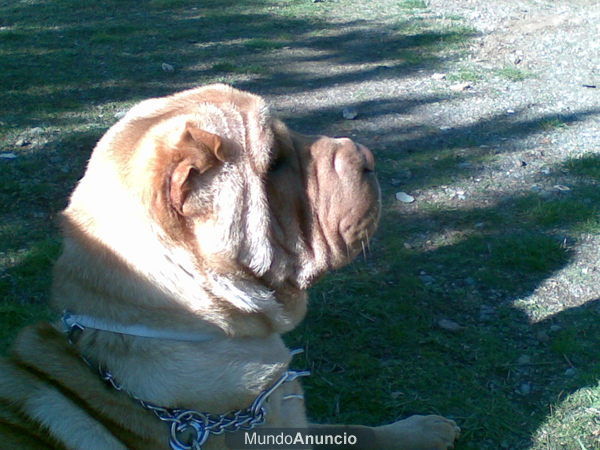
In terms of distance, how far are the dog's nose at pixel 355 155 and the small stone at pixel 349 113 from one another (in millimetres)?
4239

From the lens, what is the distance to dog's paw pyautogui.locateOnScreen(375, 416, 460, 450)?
3.26 metres

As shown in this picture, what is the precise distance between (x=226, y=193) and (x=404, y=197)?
129 inches

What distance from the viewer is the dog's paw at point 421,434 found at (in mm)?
3258

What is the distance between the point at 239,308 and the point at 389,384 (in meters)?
1.60

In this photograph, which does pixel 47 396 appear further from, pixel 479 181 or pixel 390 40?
pixel 390 40

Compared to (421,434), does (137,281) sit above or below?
above

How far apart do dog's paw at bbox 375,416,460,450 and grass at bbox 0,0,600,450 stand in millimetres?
143

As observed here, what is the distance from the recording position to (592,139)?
629cm

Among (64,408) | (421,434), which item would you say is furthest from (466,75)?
(64,408)

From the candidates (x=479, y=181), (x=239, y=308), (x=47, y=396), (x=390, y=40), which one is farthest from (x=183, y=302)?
(x=390, y=40)


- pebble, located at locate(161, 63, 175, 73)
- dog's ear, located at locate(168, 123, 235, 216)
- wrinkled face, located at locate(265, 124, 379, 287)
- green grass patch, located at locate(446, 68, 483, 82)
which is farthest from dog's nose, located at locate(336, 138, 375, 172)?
pebble, located at locate(161, 63, 175, 73)

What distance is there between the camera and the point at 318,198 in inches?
103

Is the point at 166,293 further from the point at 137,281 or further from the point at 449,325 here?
the point at 449,325

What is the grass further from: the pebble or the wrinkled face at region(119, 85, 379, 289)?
the wrinkled face at region(119, 85, 379, 289)
